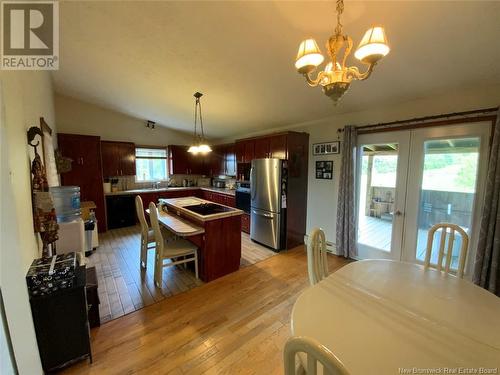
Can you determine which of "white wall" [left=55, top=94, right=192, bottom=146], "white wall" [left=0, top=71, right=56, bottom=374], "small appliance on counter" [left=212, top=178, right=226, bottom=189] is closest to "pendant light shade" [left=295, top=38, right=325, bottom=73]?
"white wall" [left=0, top=71, right=56, bottom=374]

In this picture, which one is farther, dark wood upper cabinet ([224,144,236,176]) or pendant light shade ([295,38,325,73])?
dark wood upper cabinet ([224,144,236,176])

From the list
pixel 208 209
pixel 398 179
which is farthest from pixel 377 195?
pixel 208 209

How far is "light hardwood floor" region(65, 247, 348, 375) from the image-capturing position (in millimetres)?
1585

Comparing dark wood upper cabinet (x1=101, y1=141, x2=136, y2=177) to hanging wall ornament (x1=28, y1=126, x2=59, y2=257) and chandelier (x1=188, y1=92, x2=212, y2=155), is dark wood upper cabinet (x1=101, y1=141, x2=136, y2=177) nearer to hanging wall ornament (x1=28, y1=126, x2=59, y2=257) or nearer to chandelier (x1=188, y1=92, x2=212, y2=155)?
chandelier (x1=188, y1=92, x2=212, y2=155)

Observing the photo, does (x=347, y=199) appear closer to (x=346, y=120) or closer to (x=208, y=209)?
(x=346, y=120)

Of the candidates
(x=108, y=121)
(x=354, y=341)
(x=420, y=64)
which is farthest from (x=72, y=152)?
(x=420, y=64)

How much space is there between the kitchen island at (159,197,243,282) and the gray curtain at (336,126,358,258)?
164 cm

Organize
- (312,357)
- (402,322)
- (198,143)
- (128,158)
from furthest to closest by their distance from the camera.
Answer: (128,158) < (198,143) < (402,322) < (312,357)

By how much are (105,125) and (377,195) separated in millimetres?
5924

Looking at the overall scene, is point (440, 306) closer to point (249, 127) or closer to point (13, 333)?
point (13, 333)

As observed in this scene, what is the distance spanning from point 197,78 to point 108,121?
3.48 m

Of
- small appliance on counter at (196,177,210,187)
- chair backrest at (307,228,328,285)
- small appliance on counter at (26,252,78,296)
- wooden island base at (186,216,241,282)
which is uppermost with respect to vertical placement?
small appliance on counter at (196,177,210,187)

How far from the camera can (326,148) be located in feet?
11.7

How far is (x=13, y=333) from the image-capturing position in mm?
1217
